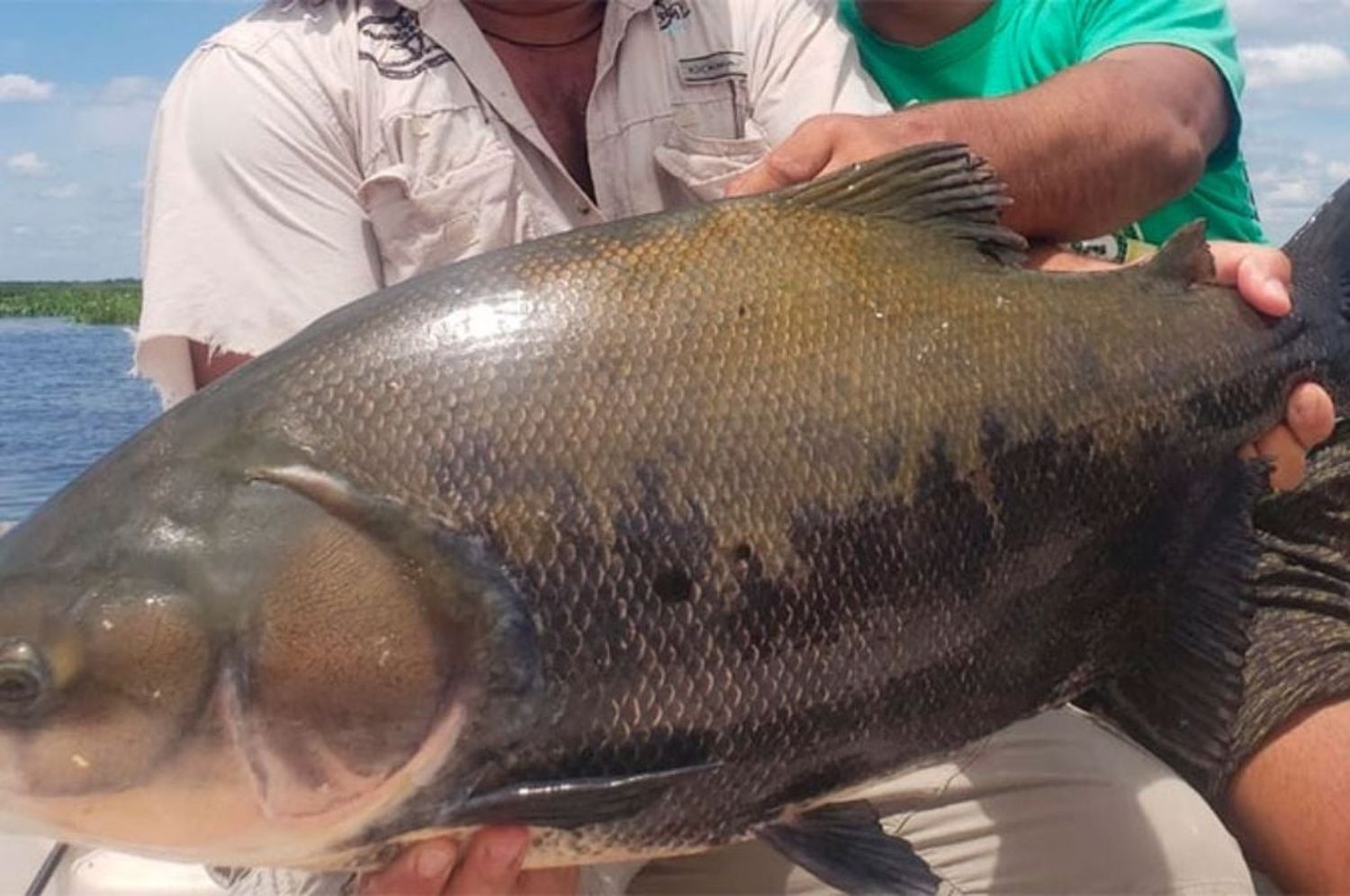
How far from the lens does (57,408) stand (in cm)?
1631

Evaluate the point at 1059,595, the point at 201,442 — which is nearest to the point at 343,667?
the point at 201,442

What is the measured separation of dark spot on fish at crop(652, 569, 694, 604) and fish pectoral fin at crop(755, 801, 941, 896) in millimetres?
318

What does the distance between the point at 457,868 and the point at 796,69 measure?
1.75 metres

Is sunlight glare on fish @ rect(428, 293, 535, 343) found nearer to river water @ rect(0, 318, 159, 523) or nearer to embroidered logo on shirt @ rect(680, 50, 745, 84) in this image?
embroidered logo on shirt @ rect(680, 50, 745, 84)

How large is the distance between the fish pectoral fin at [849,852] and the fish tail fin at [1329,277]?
103cm

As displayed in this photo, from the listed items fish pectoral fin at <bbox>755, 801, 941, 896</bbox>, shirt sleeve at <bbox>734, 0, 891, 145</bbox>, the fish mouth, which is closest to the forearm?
shirt sleeve at <bbox>734, 0, 891, 145</bbox>

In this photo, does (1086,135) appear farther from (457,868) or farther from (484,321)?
(457,868)

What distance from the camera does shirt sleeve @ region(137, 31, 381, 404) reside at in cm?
258

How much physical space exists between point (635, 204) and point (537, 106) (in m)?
0.26

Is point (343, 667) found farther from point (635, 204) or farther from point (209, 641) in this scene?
point (635, 204)

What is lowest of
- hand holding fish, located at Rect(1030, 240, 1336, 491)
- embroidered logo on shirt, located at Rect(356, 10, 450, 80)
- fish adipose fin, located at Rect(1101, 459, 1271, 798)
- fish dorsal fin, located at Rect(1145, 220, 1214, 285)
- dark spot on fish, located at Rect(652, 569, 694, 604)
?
fish adipose fin, located at Rect(1101, 459, 1271, 798)

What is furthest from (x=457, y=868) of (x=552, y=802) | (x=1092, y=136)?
(x=1092, y=136)

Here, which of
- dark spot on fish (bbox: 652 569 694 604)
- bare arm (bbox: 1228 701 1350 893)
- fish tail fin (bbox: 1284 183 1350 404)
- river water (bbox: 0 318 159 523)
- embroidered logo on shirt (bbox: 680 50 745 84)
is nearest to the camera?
dark spot on fish (bbox: 652 569 694 604)

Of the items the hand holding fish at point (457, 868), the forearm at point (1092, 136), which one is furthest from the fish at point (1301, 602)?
the hand holding fish at point (457, 868)
